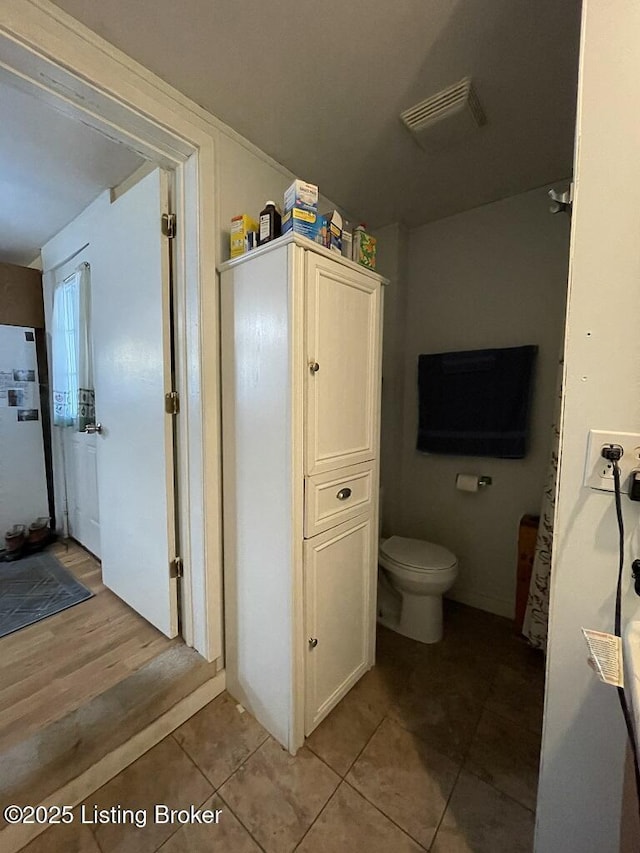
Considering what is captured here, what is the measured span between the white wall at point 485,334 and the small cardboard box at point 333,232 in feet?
3.49

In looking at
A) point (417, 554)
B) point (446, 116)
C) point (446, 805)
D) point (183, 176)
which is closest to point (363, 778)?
point (446, 805)

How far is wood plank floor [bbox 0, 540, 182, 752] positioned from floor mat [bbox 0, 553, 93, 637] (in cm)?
8

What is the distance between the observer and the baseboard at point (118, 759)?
0.93m

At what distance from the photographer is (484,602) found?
1982mm

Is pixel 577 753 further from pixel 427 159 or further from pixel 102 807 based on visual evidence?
pixel 427 159

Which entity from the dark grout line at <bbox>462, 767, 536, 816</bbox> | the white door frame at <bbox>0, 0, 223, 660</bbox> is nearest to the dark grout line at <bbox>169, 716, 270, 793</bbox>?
the white door frame at <bbox>0, 0, 223, 660</bbox>

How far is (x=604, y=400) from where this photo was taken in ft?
2.35

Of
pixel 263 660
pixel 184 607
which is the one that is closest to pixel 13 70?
pixel 184 607

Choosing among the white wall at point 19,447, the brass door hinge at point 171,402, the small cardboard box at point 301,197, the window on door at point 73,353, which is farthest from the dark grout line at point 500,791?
the white wall at point 19,447

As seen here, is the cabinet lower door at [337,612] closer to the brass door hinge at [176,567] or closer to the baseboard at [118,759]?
the baseboard at [118,759]

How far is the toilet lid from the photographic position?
5.49 ft

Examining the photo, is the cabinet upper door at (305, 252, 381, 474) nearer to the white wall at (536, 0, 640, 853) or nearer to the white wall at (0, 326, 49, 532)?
the white wall at (536, 0, 640, 853)

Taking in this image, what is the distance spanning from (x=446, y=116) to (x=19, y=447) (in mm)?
3289

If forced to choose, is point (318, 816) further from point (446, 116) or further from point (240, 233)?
point (446, 116)
